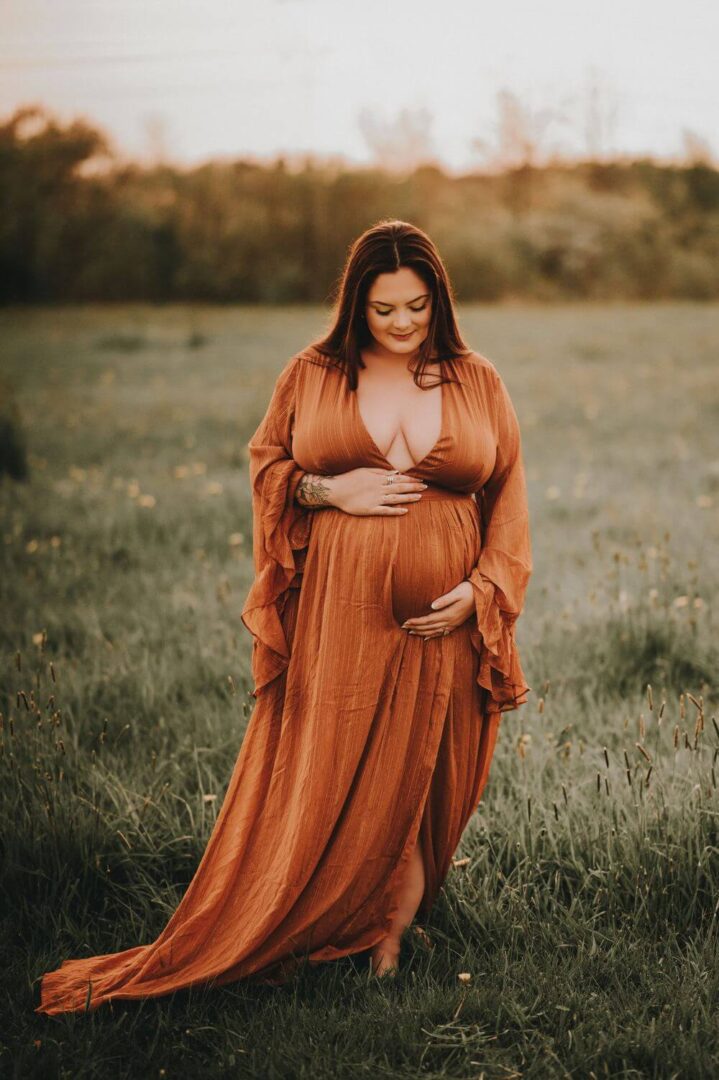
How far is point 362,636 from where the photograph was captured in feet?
8.24

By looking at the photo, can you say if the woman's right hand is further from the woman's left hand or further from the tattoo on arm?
the woman's left hand

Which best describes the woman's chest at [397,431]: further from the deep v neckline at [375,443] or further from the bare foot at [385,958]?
the bare foot at [385,958]

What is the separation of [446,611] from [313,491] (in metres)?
0.48

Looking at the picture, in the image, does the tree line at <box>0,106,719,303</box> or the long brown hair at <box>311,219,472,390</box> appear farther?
the tree line at <box>0,106,719,303</box>

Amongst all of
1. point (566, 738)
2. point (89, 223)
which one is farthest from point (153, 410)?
point (89, 223)

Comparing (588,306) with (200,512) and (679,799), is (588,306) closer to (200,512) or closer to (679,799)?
(200,512)

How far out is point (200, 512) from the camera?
682 centimetres

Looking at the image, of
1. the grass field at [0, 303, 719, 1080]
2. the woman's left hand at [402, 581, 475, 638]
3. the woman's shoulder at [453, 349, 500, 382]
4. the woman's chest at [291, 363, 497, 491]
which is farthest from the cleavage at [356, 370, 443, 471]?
the grass field at [0, 303, 719, 1080]

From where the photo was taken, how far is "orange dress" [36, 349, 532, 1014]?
2.51 metres

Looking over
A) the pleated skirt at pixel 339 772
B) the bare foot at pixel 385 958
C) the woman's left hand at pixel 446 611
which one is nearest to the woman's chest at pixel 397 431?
the pleated skirt at pixel 339 772

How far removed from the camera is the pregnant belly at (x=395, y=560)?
2.49m

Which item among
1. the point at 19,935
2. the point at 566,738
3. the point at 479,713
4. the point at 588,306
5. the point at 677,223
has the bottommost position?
the point at 19,935

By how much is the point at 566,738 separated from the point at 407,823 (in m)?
1.20

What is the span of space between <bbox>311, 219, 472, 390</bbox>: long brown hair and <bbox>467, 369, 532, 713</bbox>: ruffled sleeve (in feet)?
0.64
